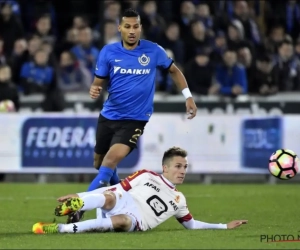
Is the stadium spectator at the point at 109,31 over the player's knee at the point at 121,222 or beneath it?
over

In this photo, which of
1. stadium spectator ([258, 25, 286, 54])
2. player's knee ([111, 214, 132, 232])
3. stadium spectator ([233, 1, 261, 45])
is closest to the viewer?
player's knee ([111, 214, 132, 232])

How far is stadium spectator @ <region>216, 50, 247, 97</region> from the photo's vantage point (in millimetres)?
17703

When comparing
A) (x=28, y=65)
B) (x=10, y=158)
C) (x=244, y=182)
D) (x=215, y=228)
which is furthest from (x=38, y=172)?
(x=215, y=228)

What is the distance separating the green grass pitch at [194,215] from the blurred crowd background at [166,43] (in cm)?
234

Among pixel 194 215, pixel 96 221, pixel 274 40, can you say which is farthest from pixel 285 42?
pixel 96 221

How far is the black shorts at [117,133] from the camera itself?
971cm

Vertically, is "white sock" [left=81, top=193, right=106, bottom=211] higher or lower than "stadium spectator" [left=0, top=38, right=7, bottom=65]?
lower

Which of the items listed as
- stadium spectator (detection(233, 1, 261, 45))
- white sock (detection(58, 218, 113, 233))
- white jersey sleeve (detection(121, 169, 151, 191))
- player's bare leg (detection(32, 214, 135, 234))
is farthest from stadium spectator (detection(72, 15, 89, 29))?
white sock (detection(58, 218, 113, 233))

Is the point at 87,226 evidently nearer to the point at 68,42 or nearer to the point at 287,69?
the point at 68,42

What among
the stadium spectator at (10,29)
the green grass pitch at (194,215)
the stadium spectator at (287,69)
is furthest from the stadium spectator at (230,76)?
the stadium spectator at (10,29)

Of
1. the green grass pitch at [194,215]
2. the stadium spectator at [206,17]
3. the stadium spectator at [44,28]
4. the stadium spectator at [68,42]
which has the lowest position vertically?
the green grass pitch at [194,215]

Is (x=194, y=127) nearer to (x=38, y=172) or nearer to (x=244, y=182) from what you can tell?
(x=244, y=182)

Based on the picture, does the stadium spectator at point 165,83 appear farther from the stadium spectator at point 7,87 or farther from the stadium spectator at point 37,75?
the stadium spectator at point 7,87

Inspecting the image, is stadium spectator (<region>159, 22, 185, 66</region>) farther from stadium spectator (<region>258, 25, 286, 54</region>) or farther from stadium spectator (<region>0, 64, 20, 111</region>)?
stadium spectator (<region>0, 64, 20, 111</region>)
